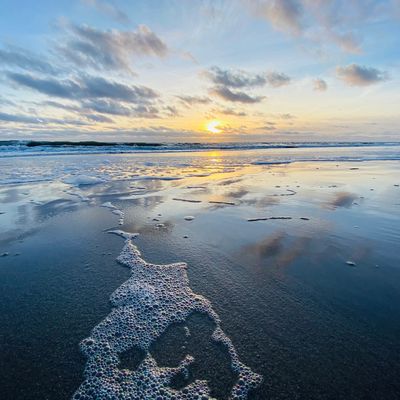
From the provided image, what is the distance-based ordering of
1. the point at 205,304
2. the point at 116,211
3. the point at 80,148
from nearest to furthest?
the point at 205,304, the point at 116,211, the point at 80,148

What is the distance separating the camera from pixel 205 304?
2.55 meters

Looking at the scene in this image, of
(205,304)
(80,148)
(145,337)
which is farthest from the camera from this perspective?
(80,148)

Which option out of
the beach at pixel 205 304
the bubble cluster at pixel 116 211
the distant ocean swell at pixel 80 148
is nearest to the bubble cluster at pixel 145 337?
the beach at pixel 205 304

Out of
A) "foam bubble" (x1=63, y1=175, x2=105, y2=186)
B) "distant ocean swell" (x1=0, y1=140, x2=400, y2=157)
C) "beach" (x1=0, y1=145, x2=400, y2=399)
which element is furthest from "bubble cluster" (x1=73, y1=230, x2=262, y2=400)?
"distant ocean swell" (x1=0, y1=140, x2=400, y2=157)

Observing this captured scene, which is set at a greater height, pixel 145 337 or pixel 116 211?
pixel 145 337

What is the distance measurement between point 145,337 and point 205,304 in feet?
2.05

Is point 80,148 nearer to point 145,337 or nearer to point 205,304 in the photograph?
point 205,304

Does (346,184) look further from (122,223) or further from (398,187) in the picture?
(122,223)

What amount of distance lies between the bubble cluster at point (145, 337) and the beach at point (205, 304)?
1 cm

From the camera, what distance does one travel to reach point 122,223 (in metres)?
5.04

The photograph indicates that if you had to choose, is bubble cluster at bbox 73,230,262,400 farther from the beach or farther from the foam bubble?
the foam bubble

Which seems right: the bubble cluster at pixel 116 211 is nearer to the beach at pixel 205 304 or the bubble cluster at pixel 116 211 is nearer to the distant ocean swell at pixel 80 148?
the beach at pixel 205 304

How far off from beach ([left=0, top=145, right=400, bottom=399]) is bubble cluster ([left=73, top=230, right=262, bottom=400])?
0.01 metres

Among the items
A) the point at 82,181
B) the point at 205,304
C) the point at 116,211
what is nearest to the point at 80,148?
the point at 82,181
